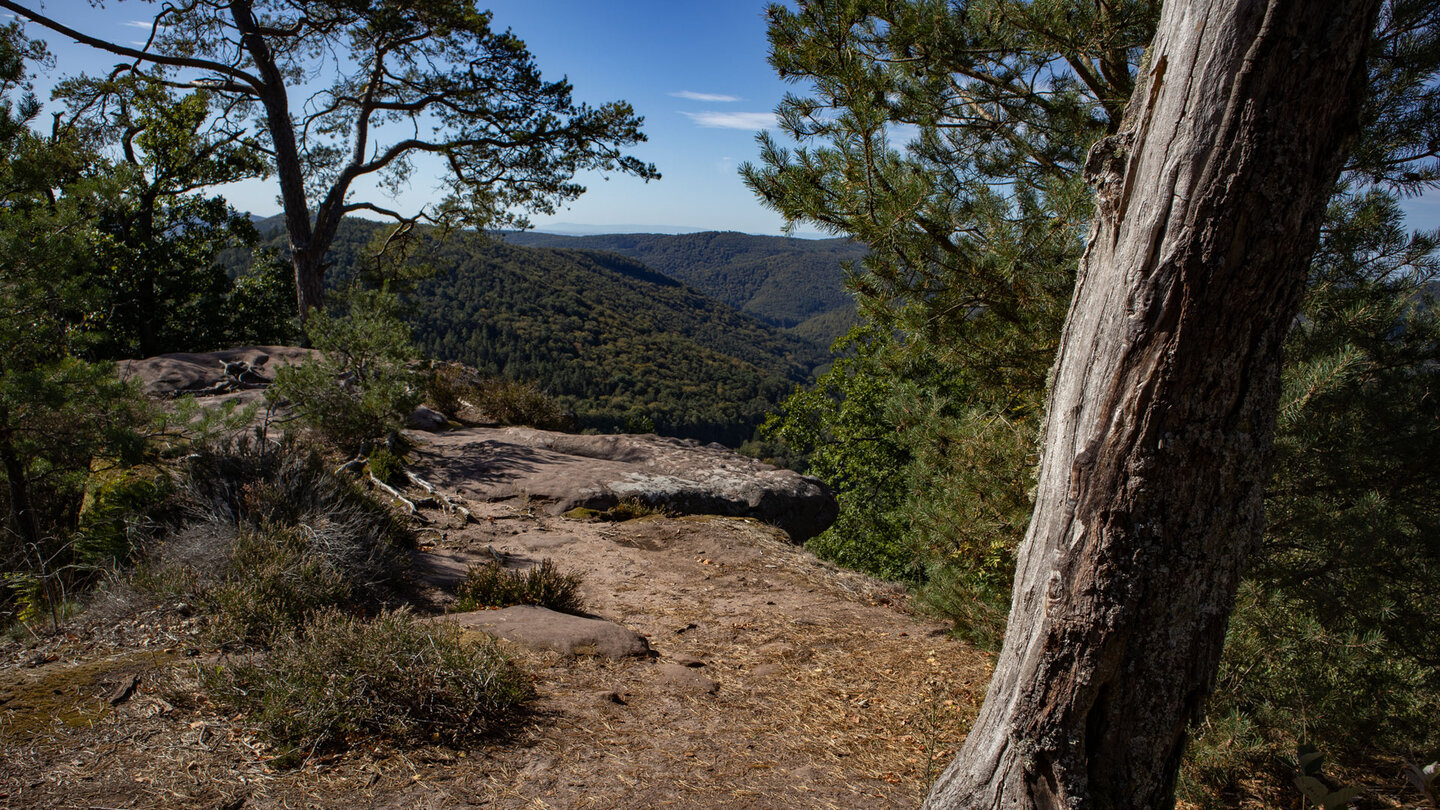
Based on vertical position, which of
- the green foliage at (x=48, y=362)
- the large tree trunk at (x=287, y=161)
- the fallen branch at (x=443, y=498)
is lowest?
the fallen branch at (x=443, y=498)

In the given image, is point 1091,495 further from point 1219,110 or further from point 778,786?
point 778,786

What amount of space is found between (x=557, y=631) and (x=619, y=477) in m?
4.25

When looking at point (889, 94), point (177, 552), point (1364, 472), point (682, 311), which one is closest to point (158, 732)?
point (177, 552)

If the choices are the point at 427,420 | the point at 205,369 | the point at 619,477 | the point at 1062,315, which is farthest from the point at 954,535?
the point at 205,369

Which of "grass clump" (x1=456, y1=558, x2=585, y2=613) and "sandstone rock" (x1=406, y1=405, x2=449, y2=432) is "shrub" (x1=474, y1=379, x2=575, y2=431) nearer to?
"sandstone rock" (x1=406, y1=405, x2=449, y2=432)

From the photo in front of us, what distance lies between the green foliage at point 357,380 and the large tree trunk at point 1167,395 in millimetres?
7603

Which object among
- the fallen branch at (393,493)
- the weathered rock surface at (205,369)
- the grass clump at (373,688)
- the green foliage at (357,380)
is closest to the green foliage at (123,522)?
the grass clump at (373,688)

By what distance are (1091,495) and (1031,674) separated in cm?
56

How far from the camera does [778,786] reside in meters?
2.88

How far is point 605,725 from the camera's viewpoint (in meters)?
3.23

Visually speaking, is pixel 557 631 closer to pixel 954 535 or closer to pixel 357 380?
pixel 954 535

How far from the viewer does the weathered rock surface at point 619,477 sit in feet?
26.3

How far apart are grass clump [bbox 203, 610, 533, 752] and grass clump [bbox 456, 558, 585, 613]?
1.36 meters

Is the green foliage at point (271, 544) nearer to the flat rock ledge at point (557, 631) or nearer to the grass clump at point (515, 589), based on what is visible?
the grass clump at point (515, 589)
